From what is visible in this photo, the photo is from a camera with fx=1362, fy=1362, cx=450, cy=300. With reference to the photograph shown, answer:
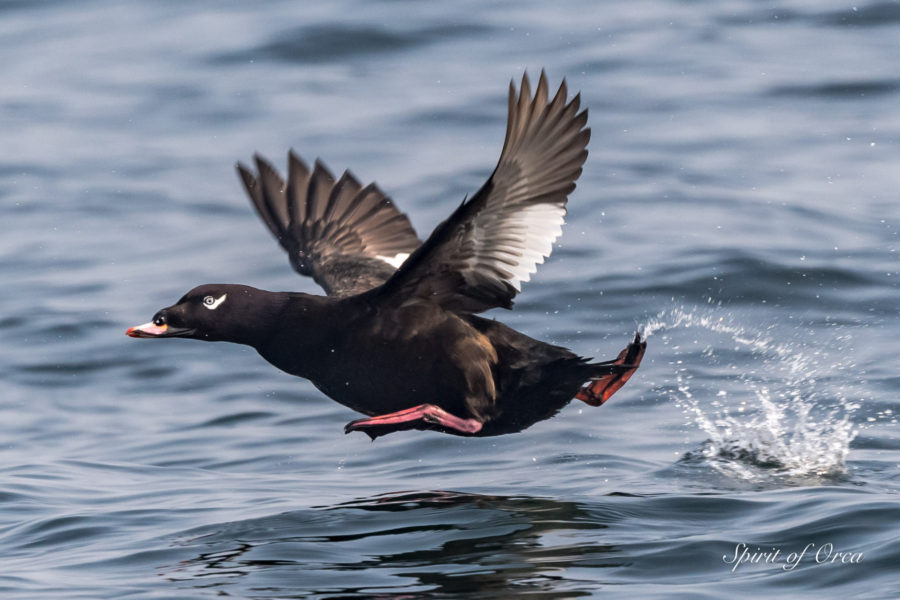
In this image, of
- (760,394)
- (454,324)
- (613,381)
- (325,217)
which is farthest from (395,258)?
(760,394)

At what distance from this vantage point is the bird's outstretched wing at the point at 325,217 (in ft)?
23.0

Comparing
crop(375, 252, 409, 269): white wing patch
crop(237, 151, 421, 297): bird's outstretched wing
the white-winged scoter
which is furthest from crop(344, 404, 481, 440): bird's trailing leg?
crop(375, 252, 409, 269): white wing patch

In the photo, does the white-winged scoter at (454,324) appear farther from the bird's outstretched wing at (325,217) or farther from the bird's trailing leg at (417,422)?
the bird's outstretched wing at (325,217)

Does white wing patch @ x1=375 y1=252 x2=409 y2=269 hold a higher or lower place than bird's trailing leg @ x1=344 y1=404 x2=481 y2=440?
higher

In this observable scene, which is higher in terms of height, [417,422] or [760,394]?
[417,422]

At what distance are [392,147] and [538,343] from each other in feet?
21.6

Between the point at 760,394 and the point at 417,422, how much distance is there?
2668 mm

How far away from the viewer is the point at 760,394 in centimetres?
724

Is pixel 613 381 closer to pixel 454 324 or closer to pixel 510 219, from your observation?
pixel 454 324

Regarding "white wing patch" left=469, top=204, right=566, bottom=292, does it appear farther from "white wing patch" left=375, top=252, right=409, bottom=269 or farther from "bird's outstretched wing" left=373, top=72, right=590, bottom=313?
"white wing patch" left=375, top=252, right=409, bottom=269

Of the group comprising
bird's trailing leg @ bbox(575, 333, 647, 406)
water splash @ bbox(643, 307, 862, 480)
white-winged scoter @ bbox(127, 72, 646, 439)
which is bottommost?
water splash @ bbox(643, 307, 862, 480)

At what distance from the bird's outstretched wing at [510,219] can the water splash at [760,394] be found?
139cm

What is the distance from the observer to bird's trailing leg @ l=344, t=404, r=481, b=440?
5.16 m

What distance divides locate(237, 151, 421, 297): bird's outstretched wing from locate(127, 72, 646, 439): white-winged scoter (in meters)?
1.33
